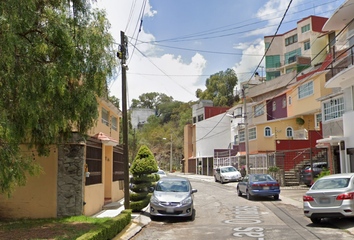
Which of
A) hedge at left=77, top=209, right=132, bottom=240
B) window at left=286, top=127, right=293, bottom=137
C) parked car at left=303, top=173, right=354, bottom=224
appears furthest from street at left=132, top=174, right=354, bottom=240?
window at left=286, top=127, right=293, bottom=137

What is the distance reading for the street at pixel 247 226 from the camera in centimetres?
975

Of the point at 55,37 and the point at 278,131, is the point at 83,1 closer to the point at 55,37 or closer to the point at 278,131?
the point at 55,37

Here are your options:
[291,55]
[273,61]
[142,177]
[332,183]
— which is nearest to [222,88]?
[273,61]

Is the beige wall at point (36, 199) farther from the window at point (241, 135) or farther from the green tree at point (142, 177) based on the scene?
the window at point (241, 135)

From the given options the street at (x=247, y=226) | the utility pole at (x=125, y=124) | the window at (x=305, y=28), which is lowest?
the street at (x=247, y=226)

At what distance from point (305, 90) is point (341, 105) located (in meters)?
10.8

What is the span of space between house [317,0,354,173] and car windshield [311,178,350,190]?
812cm

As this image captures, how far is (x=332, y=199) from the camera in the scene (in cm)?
1045

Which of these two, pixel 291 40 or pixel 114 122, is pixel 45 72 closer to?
pixel 114 122

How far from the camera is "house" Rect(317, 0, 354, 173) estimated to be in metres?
18.9

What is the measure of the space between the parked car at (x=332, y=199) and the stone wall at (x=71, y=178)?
772 cm

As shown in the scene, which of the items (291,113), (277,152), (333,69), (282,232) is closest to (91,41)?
(282,232)

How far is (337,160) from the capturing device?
22.0 m

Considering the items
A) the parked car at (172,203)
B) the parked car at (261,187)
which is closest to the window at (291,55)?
the parked car at (261,187)
